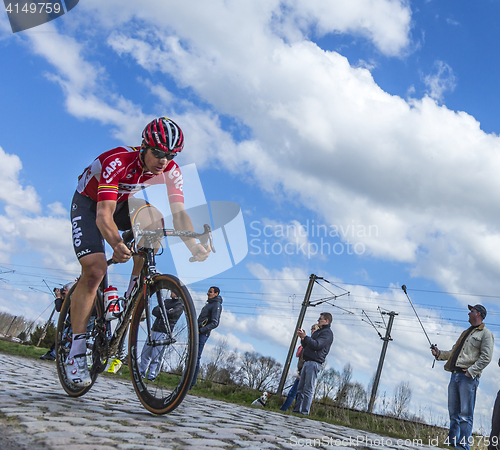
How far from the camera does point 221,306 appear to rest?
28.5 feet

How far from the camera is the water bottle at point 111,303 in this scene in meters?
3.89

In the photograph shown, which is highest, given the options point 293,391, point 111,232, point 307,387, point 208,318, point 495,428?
point 111,232

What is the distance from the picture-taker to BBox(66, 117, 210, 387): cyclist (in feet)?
11.7

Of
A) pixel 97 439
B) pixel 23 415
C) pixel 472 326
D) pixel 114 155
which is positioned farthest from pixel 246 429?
pixel 472 326

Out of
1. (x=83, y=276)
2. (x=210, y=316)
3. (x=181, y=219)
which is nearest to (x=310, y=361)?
(x=210, y=316)

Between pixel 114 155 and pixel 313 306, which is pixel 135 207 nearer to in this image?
pixel 114 155

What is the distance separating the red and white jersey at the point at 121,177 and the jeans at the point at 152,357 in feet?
3.90

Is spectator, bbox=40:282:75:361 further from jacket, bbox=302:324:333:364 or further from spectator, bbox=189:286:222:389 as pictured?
jacket, bbox=302:324:333:364

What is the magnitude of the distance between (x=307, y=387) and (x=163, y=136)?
6.24 metres

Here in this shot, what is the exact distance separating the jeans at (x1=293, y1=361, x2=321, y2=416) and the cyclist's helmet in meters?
6.04

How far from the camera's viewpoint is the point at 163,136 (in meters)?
3.57

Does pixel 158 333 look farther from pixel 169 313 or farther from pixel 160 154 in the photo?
pixel 160 154

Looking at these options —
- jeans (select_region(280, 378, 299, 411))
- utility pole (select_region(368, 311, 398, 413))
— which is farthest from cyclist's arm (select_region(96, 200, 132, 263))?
utility pole (select_region(368, 311, 398, 413))

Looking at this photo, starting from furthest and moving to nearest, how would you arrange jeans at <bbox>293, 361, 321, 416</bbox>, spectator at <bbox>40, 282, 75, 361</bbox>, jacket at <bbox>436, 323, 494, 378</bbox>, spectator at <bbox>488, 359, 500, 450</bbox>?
1. spectator at <bbox>40, 282, 75, 361</bbox>
2. jeans at <bbox>293, 361, 321, 416</bbox>
3. jacket at <bbox>436, 323, 494, 378</bbox>
4. spectator at <bbox>488, 359, 500, 450</bbox>
